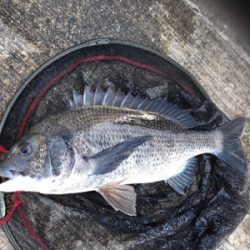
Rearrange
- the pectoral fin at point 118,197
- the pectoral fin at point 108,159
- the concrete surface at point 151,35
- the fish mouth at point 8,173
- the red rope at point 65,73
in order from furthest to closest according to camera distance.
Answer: the concrete surface at point 151,35
the red rope at point 65,73
the pectoral fin at point 118,197
the pectoral fin at point 108,159
the fish mouth at point 8,173

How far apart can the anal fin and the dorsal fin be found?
0.92 feet

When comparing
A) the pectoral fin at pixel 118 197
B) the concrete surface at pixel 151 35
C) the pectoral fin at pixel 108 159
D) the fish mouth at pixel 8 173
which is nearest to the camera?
the fish mouth at pixel 8 173

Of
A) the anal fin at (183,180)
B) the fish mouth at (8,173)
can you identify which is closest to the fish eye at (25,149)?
the fish mouth at (8,173)

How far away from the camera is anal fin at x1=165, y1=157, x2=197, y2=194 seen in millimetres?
2713

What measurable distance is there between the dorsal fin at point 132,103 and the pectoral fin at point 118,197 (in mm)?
491

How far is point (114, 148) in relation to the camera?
2.31 meters

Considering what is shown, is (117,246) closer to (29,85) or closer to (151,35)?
(29,85)

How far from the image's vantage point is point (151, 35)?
305cm

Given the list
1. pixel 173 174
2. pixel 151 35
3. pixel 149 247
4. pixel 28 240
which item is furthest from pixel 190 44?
pixel 28 240

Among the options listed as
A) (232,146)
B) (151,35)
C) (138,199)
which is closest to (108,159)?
(138,199)

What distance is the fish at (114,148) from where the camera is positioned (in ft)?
7.25

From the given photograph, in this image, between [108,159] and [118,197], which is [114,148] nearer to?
[108,159]

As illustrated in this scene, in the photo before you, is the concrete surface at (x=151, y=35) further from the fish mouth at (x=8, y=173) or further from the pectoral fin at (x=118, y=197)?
the pectoral fin at (x=118, y=197)

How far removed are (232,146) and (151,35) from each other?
1005 mm
